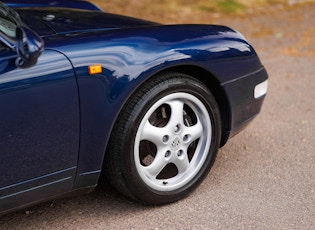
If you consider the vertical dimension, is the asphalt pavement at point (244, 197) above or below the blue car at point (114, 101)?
below

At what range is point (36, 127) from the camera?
8.68 feet

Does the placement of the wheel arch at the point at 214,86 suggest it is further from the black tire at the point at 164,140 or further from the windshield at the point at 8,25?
the windshield at the point at 8,25

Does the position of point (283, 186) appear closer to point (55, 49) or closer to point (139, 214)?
point (139, 214)

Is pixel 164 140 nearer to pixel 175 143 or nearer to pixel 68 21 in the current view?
pixel 175 143

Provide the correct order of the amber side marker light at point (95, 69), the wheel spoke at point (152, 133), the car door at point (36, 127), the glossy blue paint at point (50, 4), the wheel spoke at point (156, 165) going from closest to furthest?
1. the car door at point (36, 127)
2. the amber side marker light at point (95, 69)
3. the wheel spoke at point (152, 133)
4. the wheel spoke at point (156, 165)
5. the glossy blue paint at point (50, 4)

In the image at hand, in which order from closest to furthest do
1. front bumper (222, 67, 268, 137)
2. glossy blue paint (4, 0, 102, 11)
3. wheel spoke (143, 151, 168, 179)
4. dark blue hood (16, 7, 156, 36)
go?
1. dark blue hood (16, 7, 156, 36)
2. wheel spoke (143, 151, 168, 179)
3. front bumper (222, 67, 268, 137)
4. glossy blue paint (4, 0, 102, 11)

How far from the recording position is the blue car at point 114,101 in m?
2.61

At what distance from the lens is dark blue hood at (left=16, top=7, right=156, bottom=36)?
2.98 meters

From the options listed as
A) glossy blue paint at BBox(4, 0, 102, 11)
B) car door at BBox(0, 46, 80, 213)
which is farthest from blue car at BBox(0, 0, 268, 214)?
glossy blue paint at BBox(4, 0, 102, 11)

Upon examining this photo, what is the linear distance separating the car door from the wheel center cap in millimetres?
632

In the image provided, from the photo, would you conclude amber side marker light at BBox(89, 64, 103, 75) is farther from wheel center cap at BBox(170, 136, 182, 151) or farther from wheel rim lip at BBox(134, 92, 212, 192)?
wheel center cap at BBox(170, 136, 182, 151)

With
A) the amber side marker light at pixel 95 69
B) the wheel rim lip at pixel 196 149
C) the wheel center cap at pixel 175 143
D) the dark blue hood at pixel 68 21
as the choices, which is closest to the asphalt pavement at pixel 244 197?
the wheel rim lip at pixel 196 149

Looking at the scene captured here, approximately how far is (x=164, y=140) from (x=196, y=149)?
1.01 ft

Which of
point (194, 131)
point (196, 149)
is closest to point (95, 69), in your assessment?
point (194, 131)
